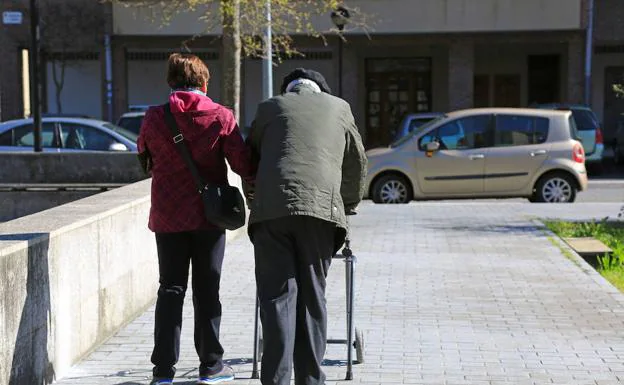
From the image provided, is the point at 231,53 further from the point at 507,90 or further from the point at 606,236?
the point at 507,90

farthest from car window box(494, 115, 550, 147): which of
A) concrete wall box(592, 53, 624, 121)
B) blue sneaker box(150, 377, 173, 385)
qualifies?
concrete wall box(592, 53, 624, 121)

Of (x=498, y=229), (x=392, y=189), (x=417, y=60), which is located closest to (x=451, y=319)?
(x=498, y=229)

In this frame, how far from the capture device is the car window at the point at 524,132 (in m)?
17.2

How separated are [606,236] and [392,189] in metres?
5.59

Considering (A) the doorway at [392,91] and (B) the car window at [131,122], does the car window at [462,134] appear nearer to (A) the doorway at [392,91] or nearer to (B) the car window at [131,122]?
(B) the car window at [131,122]

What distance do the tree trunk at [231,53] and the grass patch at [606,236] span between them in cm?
519

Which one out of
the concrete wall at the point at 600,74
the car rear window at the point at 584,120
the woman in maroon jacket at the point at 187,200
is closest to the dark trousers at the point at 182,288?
the woman in maroon jacket at the point at 187,200

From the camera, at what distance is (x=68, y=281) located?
593 centimetres

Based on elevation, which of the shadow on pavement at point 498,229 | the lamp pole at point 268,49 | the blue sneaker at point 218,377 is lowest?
the shadow on pavement at point 498,229

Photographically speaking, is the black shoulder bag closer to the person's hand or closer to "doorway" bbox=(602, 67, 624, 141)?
Answer: the person's hand

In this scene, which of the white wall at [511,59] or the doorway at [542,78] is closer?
the white wall at [511,59]

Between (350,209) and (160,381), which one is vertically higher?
(350,209)

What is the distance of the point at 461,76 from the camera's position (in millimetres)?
30781

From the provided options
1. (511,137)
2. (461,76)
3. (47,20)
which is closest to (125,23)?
(47,20)
